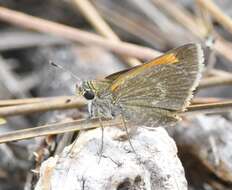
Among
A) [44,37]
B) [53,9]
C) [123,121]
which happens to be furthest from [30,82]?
[123,121]

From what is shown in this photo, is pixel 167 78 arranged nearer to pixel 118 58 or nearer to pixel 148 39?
pixel 118 58

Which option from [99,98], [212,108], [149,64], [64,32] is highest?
[64,32]

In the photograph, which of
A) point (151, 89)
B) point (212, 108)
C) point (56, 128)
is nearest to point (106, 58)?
point (151, 89)

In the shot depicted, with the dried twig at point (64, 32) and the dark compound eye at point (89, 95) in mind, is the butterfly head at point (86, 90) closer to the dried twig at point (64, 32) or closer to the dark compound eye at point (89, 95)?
the dark compound eye at point (89, 95)

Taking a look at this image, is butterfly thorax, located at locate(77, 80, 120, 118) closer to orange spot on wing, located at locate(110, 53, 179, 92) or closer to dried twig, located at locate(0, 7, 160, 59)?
orange spot on wing, located at locate(110, 53, 179, 92)

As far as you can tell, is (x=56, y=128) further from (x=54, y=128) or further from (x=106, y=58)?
(x=106, y=58)

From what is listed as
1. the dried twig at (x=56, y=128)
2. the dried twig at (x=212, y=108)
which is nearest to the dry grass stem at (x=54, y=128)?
the dried twig at (x=56, y=128)
